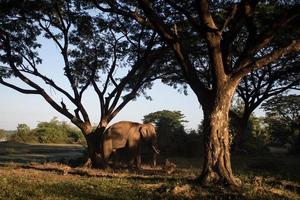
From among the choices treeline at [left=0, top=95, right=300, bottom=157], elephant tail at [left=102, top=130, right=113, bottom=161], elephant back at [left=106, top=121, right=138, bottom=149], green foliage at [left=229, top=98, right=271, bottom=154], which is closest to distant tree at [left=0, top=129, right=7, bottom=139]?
treeline at [left=0, top=95, right=300, bottom=157]

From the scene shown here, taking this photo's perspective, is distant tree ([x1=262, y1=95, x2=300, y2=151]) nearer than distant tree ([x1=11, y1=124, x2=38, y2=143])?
Yes

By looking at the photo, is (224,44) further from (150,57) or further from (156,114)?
(156,114)

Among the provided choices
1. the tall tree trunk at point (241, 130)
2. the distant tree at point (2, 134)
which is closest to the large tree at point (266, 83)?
the tall tree trunk at point (241, 130)

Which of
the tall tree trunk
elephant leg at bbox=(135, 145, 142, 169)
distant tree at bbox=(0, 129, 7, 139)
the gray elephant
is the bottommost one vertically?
elephant leg at bbox=(135, 145, 142, 169)

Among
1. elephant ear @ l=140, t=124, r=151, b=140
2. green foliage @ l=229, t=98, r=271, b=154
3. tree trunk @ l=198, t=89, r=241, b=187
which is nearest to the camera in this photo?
tree trunk @ l=198, t=89, r=241, b=187

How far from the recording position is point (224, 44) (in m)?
16.0

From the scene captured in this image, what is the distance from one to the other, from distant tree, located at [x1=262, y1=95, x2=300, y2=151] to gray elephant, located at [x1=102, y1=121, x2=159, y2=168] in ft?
72.2

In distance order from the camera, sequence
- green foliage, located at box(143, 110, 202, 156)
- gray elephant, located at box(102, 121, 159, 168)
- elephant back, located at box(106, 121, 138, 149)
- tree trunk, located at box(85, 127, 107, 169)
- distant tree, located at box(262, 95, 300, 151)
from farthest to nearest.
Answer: distant tree, located at box(262, 95, 300, 151)
green foliage, located at box(143, 110, 202, 156)
elephant back, located at box(106, 121, 138, 149)
gray elephant, located at box(102, 121, 159, 168)
tree trunk, located at box(85, 127, 107, 169)

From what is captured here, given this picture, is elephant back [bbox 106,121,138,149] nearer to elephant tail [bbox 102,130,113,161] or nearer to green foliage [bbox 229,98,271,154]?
elephant tail [bbox 102,130,113,161]

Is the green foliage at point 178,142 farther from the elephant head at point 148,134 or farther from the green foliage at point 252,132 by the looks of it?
the elephant head at point 148,134

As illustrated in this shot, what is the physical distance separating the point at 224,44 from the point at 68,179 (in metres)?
7.05

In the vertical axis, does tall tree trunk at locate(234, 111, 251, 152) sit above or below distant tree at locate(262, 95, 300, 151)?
below

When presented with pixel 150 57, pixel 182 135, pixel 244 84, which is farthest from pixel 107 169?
pixel 244 84

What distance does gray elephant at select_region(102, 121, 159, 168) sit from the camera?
2030 cm
